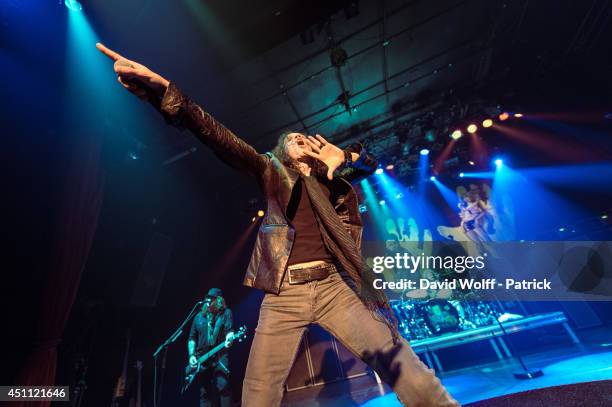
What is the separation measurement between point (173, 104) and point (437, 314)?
832 cm

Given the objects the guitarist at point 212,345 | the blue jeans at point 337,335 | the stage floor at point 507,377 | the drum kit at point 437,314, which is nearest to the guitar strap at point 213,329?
the guitarist at point 212,345

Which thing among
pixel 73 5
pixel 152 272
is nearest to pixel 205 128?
pixel 73 5

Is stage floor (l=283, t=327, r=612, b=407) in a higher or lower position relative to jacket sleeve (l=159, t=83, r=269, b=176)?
lower

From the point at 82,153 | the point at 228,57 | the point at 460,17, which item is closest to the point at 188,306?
the point at 82,153

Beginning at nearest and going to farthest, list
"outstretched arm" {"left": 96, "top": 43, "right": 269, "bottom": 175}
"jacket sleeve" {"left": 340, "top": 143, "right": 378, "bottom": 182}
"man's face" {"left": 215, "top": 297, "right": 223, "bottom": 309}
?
"outstretched arm" {"left": 96, "top": 43, "right": 269, "bottom": 175} → "jacket sleeve" {"left": 340, "top": 143, "right": 378, "bottom": 182} → "man's face" {"left": 215, "top": 297, "right": 223, "bottom": 309}

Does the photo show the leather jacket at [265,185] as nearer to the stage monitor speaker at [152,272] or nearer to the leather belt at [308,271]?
the leather belt at [308,271]

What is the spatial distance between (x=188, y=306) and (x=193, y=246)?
1.92 meters

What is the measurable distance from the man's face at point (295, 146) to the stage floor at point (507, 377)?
407 centimetres

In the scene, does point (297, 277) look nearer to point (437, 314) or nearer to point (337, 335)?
point (337, 335)

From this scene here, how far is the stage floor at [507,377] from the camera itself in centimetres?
371

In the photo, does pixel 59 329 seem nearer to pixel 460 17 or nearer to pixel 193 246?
pixel 193 246

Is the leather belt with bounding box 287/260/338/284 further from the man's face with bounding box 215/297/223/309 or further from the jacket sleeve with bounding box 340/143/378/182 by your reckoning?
the man's face with bounding box 215/297/223/309

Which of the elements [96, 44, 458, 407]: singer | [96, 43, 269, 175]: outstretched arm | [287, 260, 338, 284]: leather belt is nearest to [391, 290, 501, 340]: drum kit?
[96, 44, 458, 407]: singer

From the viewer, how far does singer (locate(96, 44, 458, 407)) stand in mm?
1352
